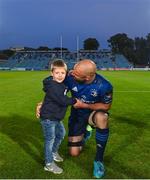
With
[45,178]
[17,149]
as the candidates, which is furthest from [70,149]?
[45,178]

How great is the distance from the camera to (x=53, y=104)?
6.65m

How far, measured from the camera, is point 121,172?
646 cm

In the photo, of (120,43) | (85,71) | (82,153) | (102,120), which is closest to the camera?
(102,120)

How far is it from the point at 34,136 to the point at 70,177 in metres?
2.92

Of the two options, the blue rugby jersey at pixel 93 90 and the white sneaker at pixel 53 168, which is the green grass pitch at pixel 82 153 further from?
the blue rugby jersey at pixel 93 90

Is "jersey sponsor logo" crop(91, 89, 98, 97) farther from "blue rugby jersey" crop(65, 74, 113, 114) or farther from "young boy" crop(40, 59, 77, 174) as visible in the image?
"young boy" crop(40, 59, 77, 174)

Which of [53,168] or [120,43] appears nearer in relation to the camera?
[53,168]

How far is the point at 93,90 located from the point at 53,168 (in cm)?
139

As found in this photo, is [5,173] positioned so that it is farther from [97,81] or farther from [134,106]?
[134,106]

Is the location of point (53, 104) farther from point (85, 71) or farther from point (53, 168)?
point (53, 168)

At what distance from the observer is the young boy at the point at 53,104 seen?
21.5ft

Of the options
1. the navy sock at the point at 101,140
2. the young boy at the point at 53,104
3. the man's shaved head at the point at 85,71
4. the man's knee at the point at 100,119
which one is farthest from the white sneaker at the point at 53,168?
the man's shaved head at the point at 85,71

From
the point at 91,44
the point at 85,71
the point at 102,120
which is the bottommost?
the point at 91,44

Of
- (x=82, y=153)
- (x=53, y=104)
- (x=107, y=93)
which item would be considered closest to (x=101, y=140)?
(x=107, y=93)
